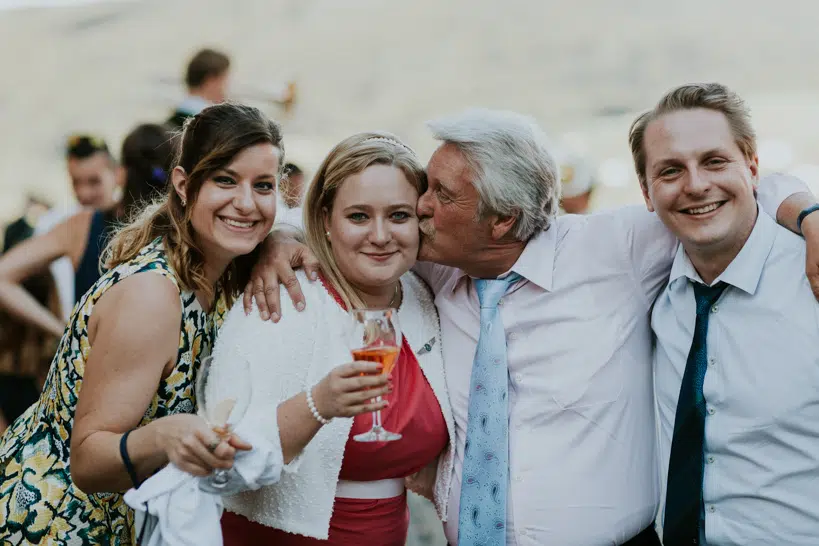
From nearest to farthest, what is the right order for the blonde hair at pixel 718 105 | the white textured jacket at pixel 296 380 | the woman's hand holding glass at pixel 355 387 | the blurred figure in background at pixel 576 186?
the woman's hand holding glass at pixel 355 387 → the white textured jacket at pixel 296 380 → the blonde hair at pixel 718 105 → the blurred figure in background at pixel 576 186

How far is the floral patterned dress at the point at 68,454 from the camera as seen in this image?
251 centimetres

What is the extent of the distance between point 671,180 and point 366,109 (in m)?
13.9

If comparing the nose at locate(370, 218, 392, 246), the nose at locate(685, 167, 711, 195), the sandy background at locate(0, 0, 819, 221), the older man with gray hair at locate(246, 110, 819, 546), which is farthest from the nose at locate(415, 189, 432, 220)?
the sandy background at locate(0, 0, 819, 221)

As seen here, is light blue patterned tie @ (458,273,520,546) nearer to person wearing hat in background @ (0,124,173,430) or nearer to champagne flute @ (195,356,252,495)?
champagne flute @ (195,356,252,495)

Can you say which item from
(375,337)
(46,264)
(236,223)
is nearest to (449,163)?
(236,223)

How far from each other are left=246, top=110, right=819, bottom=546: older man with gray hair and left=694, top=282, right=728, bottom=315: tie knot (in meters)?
0.26

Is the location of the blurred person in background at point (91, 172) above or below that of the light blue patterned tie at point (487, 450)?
above

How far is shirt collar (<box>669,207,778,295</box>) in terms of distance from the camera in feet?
8.49

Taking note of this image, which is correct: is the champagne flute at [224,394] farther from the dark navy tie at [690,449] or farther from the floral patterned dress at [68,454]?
the dark navy tie at [690,449]

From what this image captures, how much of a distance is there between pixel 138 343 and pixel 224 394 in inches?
19.4

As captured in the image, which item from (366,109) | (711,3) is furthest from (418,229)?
(711,3)

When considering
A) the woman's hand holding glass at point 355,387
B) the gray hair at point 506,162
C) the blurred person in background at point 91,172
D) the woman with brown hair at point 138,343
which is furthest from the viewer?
the blurred person in background at point 91,172

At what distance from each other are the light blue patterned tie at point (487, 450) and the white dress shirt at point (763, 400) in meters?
0.60

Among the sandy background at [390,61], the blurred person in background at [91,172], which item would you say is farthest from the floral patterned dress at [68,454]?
the sandy background at [390,61]
